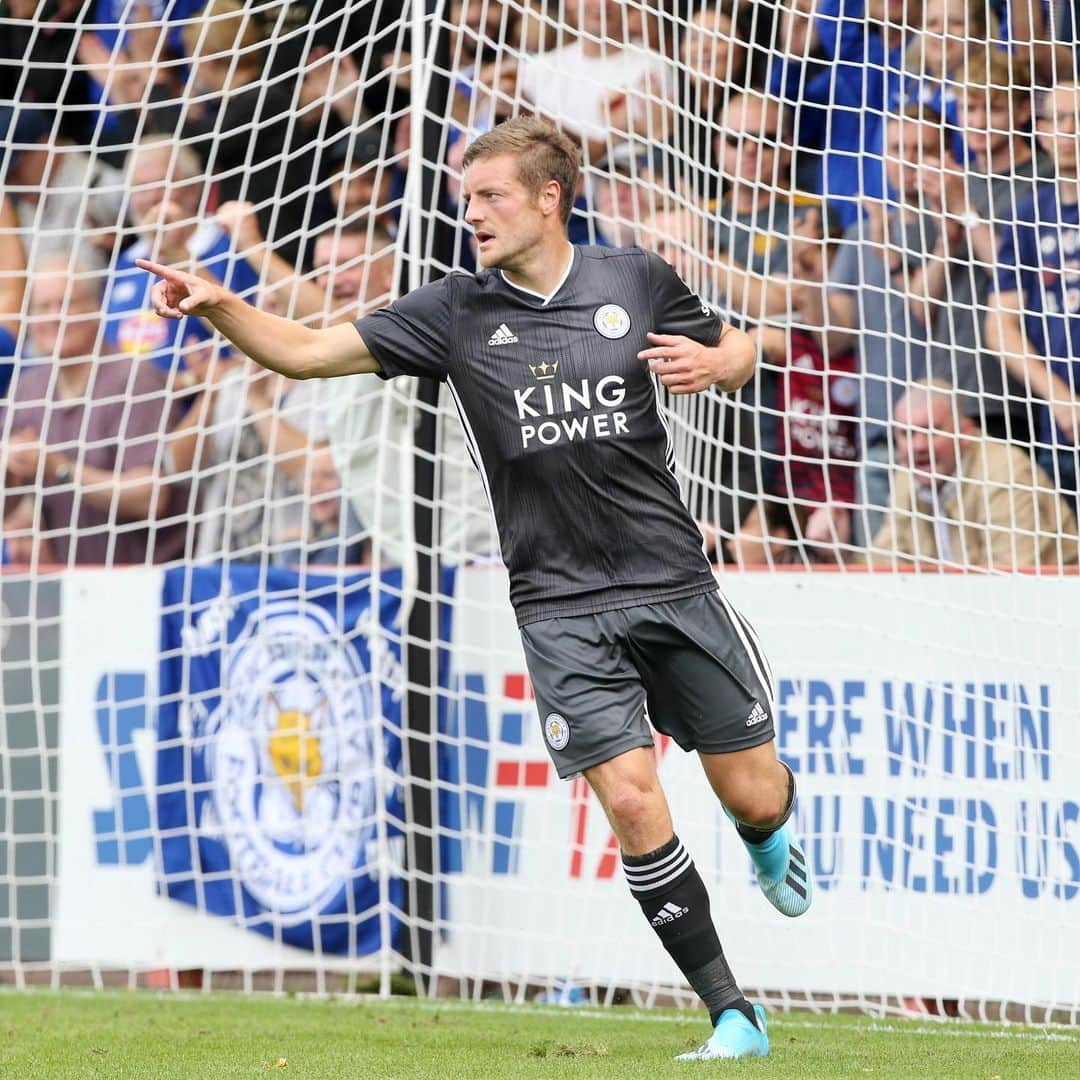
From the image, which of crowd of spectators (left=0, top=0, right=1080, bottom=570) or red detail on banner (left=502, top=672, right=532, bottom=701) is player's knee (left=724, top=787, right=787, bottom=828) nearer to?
crowd of spectators (left=0, top=0, right=1080, bottom=570)

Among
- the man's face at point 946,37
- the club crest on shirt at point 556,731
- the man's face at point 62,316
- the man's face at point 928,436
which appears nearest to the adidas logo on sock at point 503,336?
the club crest on shirt at point 556,731

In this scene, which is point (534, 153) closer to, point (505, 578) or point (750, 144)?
point (750, 144)

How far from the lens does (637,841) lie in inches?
161

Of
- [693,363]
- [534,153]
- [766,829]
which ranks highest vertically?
[534,153]

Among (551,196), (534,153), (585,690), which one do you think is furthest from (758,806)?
(534,153)

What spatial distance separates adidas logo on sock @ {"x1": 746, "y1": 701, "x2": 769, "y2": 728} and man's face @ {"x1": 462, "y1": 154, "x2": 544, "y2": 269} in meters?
1.25

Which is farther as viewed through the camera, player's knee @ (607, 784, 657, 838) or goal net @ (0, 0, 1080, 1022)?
goal net @ (0, 0, 1080, 1022)

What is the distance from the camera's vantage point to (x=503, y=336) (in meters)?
4.32

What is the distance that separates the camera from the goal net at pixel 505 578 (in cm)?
590

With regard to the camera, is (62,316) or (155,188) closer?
(62,316)

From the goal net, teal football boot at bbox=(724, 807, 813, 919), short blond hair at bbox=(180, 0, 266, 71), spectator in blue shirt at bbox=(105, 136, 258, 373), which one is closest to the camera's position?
teal football boot at bbox=(724, 807, 813, 919)

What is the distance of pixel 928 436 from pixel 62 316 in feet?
11.4

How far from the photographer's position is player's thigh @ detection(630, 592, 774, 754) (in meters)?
4.24

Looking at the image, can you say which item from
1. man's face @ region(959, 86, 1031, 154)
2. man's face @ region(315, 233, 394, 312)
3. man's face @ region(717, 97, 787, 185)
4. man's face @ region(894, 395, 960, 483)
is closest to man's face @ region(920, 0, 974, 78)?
man's face @ region(959, 86, 1031, 154)
